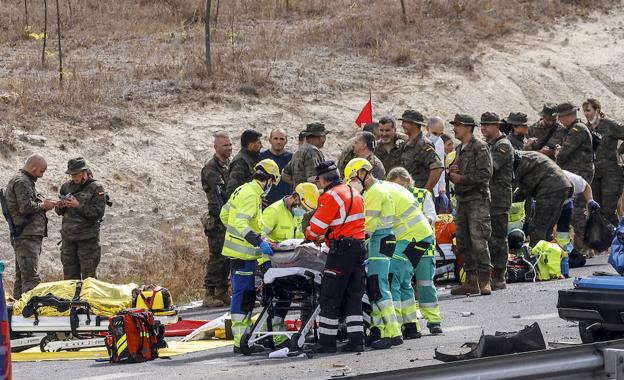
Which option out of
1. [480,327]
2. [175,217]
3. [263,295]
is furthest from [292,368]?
[175,217]

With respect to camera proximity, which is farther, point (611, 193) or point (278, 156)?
point (611, 193)

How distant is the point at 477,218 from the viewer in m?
17.1

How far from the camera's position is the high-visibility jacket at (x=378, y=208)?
13869mm

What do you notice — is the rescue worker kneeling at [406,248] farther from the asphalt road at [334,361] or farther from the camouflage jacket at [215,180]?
the camouflage jacket at [215,180]

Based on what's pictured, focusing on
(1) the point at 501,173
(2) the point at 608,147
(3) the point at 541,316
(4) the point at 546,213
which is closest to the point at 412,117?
(1) the point at 501,173

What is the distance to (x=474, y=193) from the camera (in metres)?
17.2

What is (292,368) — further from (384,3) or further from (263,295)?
(384,3)

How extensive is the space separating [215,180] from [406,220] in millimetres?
4366

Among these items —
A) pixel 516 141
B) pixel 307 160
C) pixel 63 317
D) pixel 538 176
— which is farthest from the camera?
pixel 516 141

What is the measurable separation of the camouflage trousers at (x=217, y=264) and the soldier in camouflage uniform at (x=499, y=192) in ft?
11.8

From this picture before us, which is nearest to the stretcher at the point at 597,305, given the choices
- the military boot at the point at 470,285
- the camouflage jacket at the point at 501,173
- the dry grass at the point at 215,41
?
the military boot at the point at 470,285

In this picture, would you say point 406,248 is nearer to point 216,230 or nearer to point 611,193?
point 216,230

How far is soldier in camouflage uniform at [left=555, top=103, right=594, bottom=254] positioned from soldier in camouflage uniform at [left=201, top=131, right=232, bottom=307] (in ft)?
18.7

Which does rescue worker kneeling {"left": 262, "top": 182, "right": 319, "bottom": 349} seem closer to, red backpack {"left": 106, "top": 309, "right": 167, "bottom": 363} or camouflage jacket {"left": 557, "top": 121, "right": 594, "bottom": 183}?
red backpack {"left": 106, "top": 309, "right": 167, "bottom": 363}
